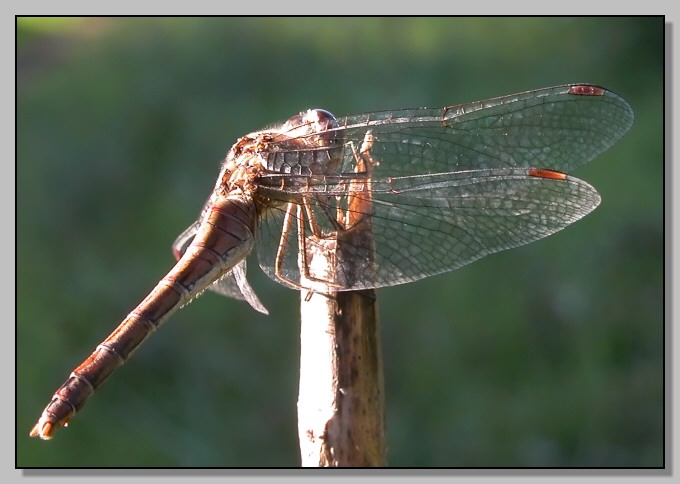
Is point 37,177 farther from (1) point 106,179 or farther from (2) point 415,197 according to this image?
(2) point 415,197

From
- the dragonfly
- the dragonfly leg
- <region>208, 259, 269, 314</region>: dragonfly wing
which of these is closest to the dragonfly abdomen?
the dragonfly

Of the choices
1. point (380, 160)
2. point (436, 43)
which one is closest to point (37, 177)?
point (436, 43)

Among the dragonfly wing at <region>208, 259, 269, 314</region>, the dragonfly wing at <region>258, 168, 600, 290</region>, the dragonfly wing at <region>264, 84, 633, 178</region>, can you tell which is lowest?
the dragonfly wing at <region>208, 259, 269, 314</region>

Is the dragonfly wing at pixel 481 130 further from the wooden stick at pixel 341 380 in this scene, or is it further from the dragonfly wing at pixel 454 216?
the wooden stick at pixel 341 380

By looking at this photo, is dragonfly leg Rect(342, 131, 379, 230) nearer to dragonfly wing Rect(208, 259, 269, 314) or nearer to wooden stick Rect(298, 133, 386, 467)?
wooden stick Rect(298, 133, 386, 467)

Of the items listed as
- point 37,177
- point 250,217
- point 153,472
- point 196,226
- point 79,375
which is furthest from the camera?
point 37,177

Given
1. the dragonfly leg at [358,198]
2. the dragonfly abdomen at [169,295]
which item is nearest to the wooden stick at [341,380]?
the dragonfly leg at [358,198]
